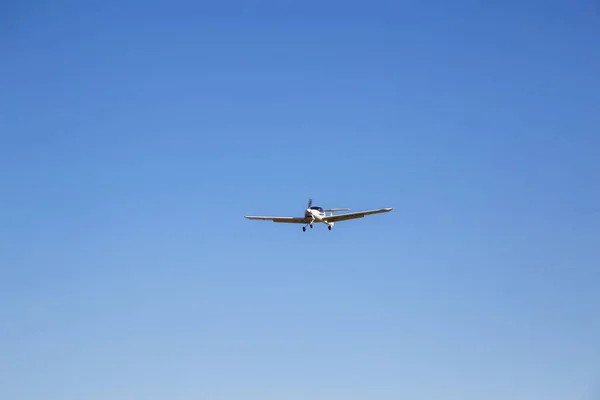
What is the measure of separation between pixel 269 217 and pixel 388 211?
2208 cm

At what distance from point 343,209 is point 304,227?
35.8 ft

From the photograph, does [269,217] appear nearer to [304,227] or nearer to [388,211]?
[304,227]

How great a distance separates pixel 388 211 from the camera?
134m

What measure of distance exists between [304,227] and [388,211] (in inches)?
575

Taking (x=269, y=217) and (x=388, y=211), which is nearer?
(x=388, y=211)

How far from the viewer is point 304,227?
138125mm

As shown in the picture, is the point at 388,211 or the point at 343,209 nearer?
the point at 388,211

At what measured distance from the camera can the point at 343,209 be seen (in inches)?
5748

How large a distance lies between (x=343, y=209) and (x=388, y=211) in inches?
557

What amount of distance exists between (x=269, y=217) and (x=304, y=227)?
825cm

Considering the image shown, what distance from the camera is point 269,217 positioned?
471 ft

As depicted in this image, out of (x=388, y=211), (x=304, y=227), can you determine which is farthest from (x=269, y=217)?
(x=388, y=211)
